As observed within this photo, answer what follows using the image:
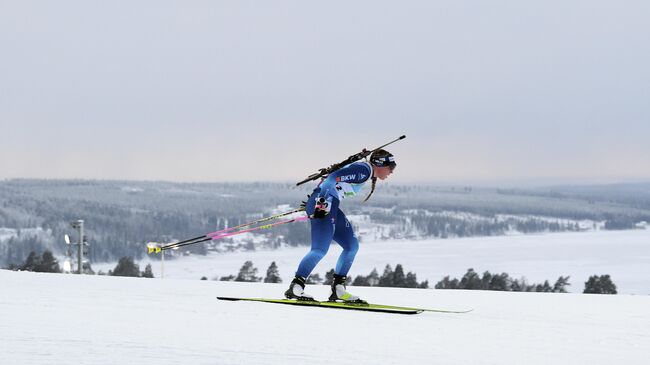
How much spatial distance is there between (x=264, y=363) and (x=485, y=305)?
211 inches

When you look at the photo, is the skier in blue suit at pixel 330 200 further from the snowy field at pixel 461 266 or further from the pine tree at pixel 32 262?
the snowy field at pixel 461 266

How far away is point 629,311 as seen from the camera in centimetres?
1020

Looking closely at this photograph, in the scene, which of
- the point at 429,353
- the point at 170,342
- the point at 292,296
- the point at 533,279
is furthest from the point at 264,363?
the point at 533,279

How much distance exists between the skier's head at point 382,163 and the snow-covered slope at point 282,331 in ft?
5.09

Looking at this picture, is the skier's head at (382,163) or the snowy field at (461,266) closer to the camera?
the skier's head at (382,163)

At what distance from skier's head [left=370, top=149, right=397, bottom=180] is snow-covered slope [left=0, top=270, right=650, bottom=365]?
5.09ft

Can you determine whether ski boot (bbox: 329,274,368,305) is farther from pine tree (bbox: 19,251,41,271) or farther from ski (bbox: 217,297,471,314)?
pine tree (bbox: 19,251,41,271)

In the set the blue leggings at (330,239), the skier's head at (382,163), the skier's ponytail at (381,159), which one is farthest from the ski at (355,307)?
the skier's head at (382,163)

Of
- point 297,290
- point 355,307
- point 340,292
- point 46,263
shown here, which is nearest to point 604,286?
point 46,263

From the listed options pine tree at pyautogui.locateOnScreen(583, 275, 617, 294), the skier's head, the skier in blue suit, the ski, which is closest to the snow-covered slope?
the ski

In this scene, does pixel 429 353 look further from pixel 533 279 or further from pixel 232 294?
pixel 533 279

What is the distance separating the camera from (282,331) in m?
6.99

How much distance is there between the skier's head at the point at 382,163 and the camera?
30.6 ft

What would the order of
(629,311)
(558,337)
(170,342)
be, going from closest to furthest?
(170,342) < (558,337) < (629,311)
